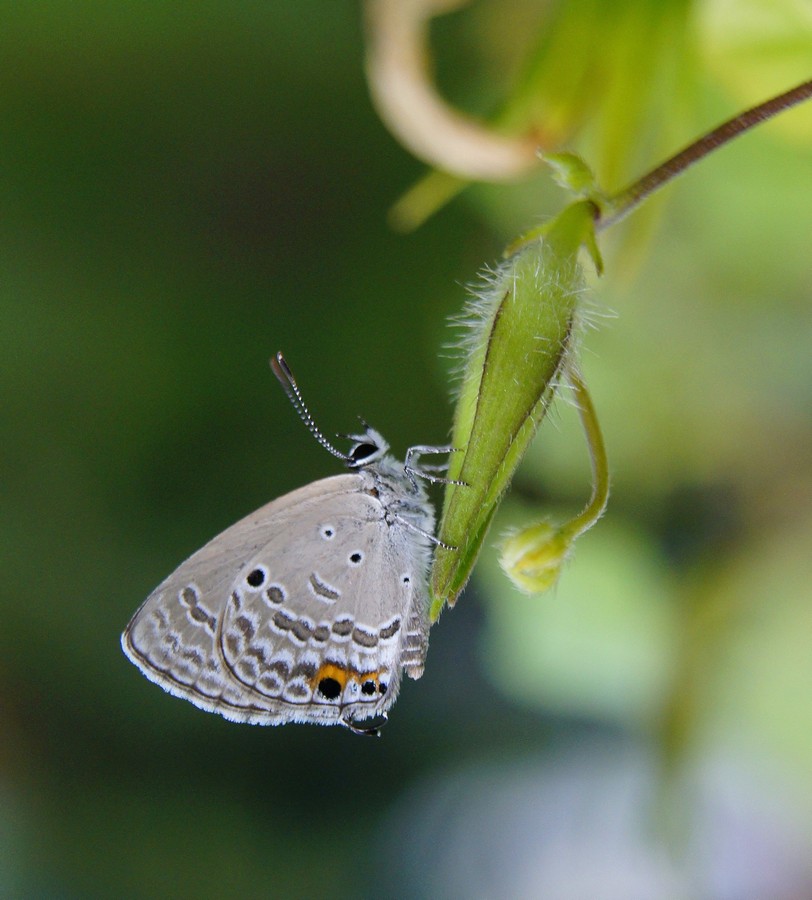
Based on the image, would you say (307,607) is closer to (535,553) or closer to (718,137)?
(535,553)

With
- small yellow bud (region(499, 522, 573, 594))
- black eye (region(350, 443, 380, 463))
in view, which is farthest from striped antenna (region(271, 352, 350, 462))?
small yellow bud (region(499, 522, 573, 594))

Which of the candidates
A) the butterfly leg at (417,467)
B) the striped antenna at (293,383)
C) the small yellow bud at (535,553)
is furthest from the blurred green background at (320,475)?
the small yellow bud at (535,553)

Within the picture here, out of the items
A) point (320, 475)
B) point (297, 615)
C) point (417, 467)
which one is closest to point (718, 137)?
point (417, 467)

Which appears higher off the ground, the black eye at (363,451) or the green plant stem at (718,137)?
the green plant stem at (718,137)

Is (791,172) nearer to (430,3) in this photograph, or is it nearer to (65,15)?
(430,3)

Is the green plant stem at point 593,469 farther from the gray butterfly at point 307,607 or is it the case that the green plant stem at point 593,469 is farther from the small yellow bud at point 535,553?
the gray butterfly at point 307,607

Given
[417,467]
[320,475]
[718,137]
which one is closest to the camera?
[718,137]

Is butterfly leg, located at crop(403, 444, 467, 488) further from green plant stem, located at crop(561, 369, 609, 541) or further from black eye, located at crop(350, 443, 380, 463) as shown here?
green plant stem, located at crop(561, 369, 609, 541)

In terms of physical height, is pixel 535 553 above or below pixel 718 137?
below
